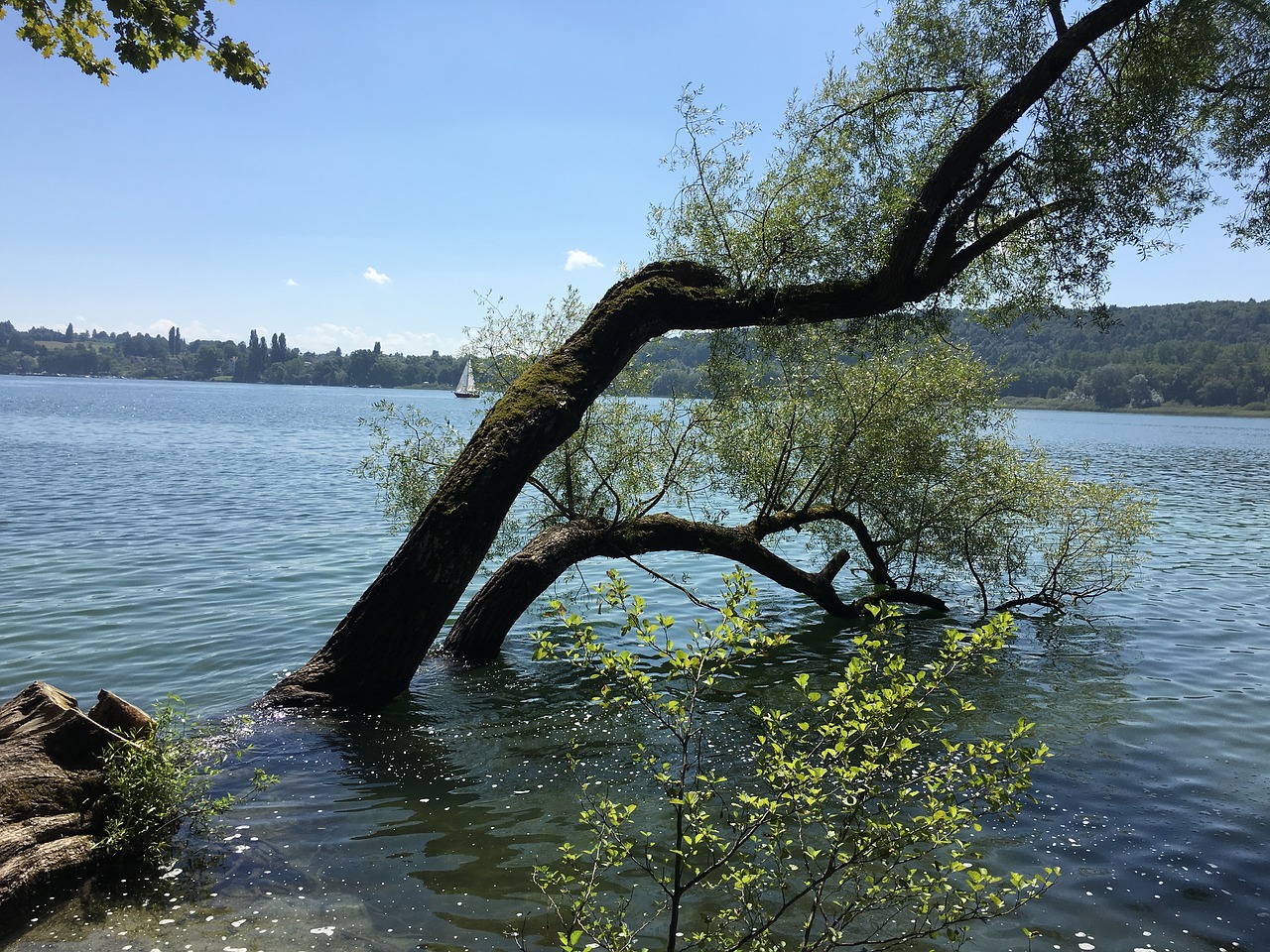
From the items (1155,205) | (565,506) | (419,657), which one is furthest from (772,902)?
(1155,205)

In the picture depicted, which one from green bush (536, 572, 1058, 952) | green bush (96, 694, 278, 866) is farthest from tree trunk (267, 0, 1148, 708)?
green bush (536, 572, 1058, 952)

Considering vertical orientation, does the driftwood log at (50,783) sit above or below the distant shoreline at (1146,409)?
below

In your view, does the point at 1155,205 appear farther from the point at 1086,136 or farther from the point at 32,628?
the point at 32,628

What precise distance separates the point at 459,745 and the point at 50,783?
4444 mm

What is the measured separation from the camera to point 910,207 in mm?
11156

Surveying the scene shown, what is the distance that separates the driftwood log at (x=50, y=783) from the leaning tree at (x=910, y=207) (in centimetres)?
342

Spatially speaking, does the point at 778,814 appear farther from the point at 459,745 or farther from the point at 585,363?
the point at 585,363

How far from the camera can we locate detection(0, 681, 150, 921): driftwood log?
6.49 m

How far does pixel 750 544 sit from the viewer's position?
50.4 feet

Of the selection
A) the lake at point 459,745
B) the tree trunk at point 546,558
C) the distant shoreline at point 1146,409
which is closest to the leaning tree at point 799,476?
the tree trunk at point 546,558

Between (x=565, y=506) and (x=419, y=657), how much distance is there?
432 cm

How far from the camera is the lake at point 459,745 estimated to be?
671 centimetres

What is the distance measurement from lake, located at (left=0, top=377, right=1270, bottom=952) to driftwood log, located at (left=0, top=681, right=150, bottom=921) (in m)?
0.43

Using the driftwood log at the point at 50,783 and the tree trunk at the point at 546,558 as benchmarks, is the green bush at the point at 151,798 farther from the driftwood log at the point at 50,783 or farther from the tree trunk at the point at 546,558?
the tree trunk at the point at 546,558
